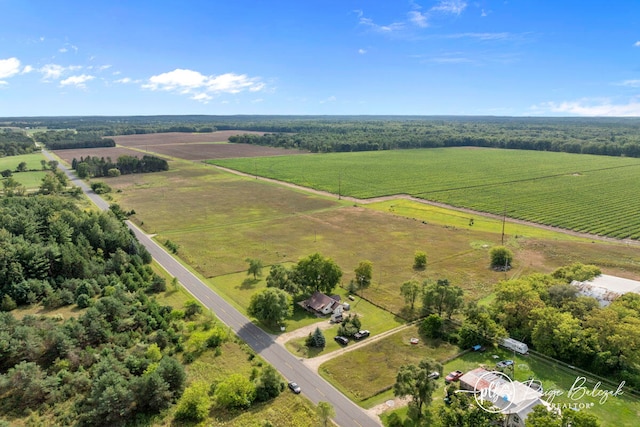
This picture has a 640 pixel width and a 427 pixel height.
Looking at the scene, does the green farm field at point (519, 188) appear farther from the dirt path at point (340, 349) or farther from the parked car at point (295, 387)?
the parked car at point (295, 387)

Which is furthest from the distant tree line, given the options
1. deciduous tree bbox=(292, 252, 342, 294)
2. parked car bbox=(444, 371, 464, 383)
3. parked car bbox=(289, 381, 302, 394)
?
parked car bbox=(444, 371, 464, 383)

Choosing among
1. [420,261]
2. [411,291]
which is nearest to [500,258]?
[420,261]

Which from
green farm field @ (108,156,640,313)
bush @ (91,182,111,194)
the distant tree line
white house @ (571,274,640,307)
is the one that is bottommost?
green farm field @ (108,156,640,313)

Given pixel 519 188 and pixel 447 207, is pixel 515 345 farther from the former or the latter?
pixel 519 188

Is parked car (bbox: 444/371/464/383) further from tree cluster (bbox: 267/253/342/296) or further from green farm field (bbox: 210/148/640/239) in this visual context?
green farm field (bbox: 210/148/640/239)

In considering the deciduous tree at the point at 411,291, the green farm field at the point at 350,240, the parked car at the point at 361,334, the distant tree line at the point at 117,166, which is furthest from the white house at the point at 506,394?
the distant tree line at the point at 117,166

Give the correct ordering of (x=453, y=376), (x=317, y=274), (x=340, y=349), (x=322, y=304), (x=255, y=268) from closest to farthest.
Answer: (x=453, y=376) → (x=340, y=349) → (x=322, y=304) → (x=317, y=274) → (x=255, y=268)
